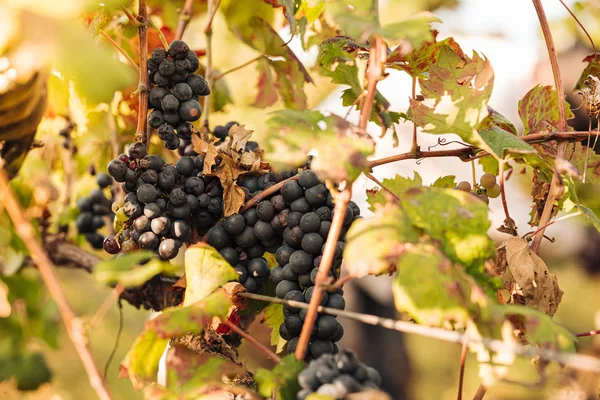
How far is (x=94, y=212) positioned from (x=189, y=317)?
775 millimetres

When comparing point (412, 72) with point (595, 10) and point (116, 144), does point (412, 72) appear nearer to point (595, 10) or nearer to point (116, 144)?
point (116, 144)

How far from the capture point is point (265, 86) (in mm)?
1178

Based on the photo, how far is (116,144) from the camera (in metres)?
1.19

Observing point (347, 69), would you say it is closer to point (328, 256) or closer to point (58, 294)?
point (328, 256)

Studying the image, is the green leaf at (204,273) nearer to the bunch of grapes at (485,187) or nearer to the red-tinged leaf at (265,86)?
the bunch of grapes at (485,187)

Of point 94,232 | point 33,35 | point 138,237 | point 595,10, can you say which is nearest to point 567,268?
point 595,10

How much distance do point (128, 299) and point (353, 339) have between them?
1.55 meters

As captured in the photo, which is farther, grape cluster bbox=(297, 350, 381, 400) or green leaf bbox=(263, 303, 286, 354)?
green leaf bbox=(263, 303, 286, 354)

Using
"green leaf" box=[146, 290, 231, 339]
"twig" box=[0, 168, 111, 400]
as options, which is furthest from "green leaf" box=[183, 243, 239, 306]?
"twig" box=[0, 168, 111, 400]

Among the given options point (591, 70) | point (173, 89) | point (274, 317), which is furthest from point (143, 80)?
point (591, 70)

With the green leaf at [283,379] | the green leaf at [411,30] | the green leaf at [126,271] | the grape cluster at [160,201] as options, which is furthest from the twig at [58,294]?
the green leaf at [411,30]

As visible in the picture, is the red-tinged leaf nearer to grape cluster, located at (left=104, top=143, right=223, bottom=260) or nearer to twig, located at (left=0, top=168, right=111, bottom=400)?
grape cluster, located at (left=104, top=143, right=223, bottom=260)

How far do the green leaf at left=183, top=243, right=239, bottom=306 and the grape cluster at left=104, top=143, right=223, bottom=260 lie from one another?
0.34 ft

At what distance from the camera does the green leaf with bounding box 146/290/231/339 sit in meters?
0.53
